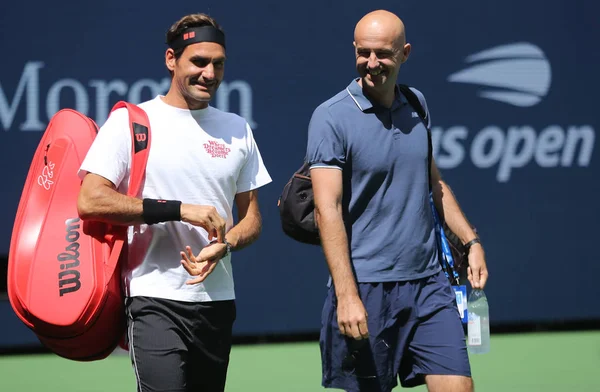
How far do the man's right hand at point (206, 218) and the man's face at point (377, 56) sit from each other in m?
0.81

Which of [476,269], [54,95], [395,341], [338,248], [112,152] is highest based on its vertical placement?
[54,95]

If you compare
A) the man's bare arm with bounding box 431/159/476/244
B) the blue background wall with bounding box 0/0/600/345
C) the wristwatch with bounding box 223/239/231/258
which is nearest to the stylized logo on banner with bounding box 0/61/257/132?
the blue background wall with bounding box 0/0/600/345

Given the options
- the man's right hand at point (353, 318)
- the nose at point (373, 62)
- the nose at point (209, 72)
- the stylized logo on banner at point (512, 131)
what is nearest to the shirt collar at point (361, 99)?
the nose at point (373, 62)

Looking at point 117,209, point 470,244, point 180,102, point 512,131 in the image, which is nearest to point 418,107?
point 470,244

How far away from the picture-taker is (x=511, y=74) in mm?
8055

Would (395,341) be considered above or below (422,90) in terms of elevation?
below

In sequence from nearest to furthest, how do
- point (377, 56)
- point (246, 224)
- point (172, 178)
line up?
point (172, 178) < point (377, 56) < point (246, 224)

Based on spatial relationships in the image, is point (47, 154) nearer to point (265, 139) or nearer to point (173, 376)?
point (173, 376)

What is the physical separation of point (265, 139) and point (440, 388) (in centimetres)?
395

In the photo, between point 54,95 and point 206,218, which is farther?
point 54,95

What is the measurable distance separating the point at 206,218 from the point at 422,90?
4432 mm

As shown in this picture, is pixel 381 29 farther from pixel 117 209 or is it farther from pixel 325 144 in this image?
pixel 117 209

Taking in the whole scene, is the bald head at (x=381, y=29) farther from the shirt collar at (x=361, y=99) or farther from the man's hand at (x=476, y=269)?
the man's hand at (x=476, y=269)

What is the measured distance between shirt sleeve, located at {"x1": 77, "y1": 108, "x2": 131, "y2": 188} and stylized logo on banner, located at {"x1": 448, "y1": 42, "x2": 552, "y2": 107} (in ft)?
14.9
